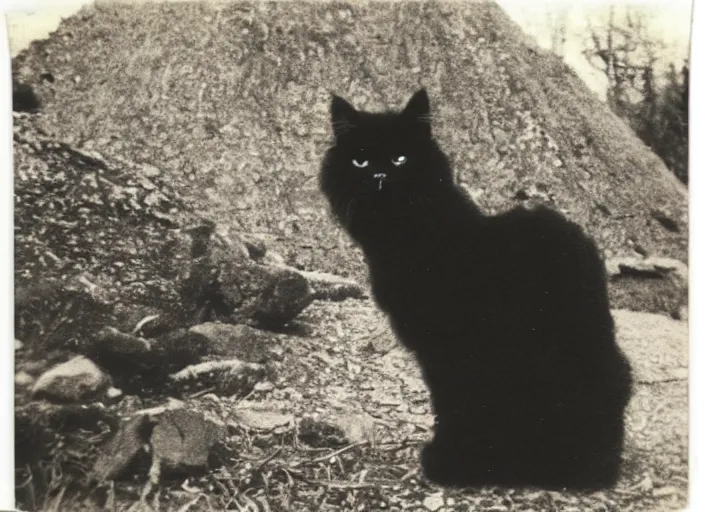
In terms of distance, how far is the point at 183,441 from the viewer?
5.41 ft

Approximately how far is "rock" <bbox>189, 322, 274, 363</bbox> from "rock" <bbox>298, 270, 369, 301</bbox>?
0.20m

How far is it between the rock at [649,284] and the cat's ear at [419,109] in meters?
0.64

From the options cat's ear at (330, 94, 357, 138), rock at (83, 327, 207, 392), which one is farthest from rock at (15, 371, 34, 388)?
cat's ear at (330, 94, 357, 138)

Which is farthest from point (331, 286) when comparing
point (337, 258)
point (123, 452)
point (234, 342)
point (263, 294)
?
point (123, 452)

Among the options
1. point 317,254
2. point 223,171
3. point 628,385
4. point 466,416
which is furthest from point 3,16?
point 628,385

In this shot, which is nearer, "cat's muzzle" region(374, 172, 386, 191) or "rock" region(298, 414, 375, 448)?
"cat's muzzle" region(374, 172, 386, 191)

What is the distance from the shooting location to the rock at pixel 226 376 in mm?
1664

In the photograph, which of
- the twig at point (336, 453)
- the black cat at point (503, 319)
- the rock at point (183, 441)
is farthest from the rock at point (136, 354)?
the black cat at point (503, 319)

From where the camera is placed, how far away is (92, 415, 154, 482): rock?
165cm

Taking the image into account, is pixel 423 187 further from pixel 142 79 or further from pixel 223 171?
pixel 142 79

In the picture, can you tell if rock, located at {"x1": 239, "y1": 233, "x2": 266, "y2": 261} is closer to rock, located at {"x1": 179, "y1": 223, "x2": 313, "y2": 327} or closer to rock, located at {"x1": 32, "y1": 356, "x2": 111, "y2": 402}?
rock, located at {"x1": 179, "y1": 223, "x2": 313, "y2": 327}

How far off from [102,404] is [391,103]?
1163mm

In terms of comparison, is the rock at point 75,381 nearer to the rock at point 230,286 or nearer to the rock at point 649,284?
the rock at point 230,286
